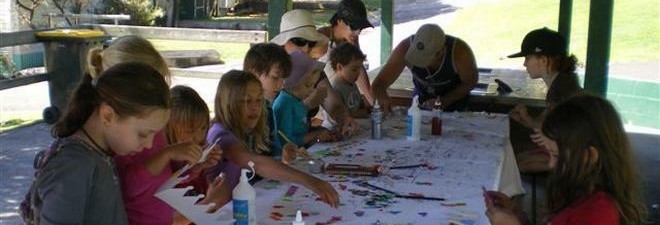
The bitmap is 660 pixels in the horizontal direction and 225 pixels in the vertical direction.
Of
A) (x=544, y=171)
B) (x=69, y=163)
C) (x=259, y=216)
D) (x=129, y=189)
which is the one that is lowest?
(x=544, y=171)

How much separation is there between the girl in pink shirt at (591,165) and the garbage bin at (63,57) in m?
5.41

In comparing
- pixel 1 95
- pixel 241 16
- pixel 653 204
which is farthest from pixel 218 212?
pixel 241 16

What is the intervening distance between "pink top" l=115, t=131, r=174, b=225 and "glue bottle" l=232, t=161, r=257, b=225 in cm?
20

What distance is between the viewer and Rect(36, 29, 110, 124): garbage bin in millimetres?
6657

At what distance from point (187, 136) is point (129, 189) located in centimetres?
41

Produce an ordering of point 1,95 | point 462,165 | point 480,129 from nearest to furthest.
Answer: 1. point 462,165
2. point 480,129
3. point 1,95

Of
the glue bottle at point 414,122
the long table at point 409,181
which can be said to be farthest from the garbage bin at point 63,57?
the glue bottle at point 414,122

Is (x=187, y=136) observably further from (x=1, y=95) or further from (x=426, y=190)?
(x=1, y=95)

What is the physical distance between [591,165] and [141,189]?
4.01ft

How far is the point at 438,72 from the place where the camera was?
14.7 feet

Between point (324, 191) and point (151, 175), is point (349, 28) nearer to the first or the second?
point (324, 191)

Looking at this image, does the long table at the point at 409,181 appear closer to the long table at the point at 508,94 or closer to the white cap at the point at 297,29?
the white cap at the point at 297,29

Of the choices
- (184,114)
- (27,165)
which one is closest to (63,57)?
(27,165)

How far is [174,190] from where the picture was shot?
1891 mm
